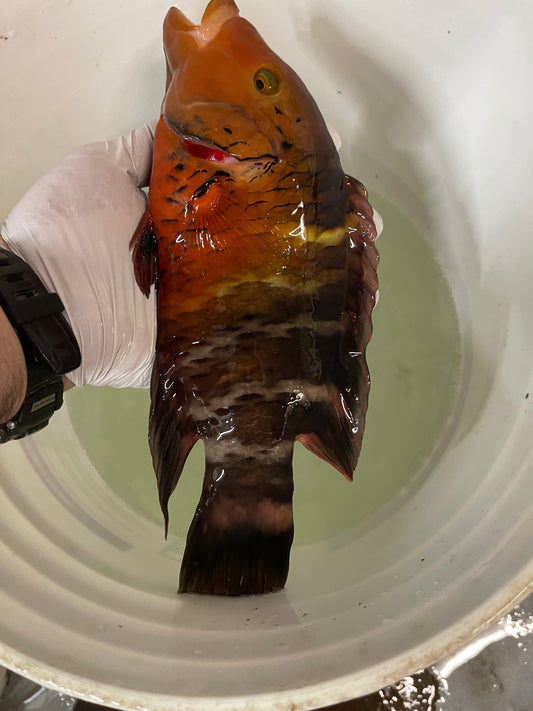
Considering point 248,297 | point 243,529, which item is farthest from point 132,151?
point 243,529

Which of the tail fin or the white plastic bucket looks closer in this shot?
the white plastic bucket

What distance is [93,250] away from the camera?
80 centimetres

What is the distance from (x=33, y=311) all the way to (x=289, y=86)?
448mm

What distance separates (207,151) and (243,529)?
53 centimetres

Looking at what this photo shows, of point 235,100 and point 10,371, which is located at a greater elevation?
point 235,100

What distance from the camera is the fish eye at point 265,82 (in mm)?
688

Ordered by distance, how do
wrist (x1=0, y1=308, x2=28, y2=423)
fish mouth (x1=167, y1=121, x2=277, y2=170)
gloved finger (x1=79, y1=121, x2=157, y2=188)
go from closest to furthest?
wrist (x1=0, y1=308, x2=28, y2=423)
fish mouth (x1=167, y1=121, x2=277, y2=170)
gloved finger (x1=79, y1=121, x2=157, y2=188)

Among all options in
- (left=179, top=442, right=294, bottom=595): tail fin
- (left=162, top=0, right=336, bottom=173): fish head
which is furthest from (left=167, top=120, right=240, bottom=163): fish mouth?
(left=179, top=442, right=294, bottom=595): tail fin

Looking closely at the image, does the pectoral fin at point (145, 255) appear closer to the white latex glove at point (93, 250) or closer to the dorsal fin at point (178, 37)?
the white latex glove at point (93, 250)

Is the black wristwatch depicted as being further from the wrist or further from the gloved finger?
the gloved finger

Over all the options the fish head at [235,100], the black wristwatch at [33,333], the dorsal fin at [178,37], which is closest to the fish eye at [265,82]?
the fish head at [235,100]

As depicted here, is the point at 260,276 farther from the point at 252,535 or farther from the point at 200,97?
the point at 252,535

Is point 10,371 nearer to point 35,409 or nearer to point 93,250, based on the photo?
point 35,409

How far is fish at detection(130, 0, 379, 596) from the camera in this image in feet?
2.25
